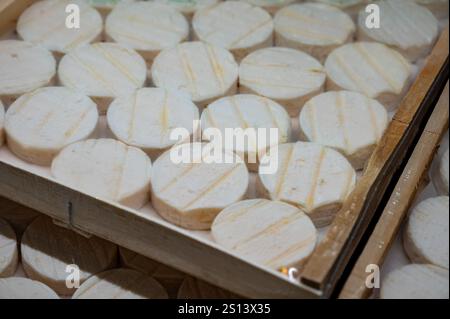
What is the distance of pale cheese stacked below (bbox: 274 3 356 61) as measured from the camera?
224cm

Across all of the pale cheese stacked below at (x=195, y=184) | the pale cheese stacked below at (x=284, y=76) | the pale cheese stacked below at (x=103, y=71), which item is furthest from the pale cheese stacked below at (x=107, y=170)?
the pale cheese stacked below at (x=284, y=76)

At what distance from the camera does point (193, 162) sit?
1.81m

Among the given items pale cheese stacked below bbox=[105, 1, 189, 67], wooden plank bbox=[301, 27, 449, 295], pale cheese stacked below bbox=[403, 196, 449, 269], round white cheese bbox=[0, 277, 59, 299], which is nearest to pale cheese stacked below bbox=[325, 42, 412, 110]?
wooden plank bbox=[301, 27, 449, 295]

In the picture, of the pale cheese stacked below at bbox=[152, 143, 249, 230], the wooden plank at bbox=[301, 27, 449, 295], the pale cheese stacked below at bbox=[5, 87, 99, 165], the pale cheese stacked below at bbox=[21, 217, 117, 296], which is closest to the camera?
the wooden plank at bbox=[301, 27, 449, 295]

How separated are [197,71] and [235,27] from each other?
0.28 m

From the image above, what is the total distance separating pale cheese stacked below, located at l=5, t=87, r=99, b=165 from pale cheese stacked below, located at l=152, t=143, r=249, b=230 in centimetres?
26

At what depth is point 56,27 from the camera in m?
2.25

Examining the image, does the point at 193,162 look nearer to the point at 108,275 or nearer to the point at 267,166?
the point at 267,166

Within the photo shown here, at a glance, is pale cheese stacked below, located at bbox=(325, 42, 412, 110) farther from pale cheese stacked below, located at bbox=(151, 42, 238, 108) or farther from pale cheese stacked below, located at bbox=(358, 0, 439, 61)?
pale cheese stacked below, located at bbox=(151, 42, 238, 108)

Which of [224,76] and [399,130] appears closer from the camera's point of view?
[399,130]

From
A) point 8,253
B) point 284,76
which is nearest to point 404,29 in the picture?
point 284,76
